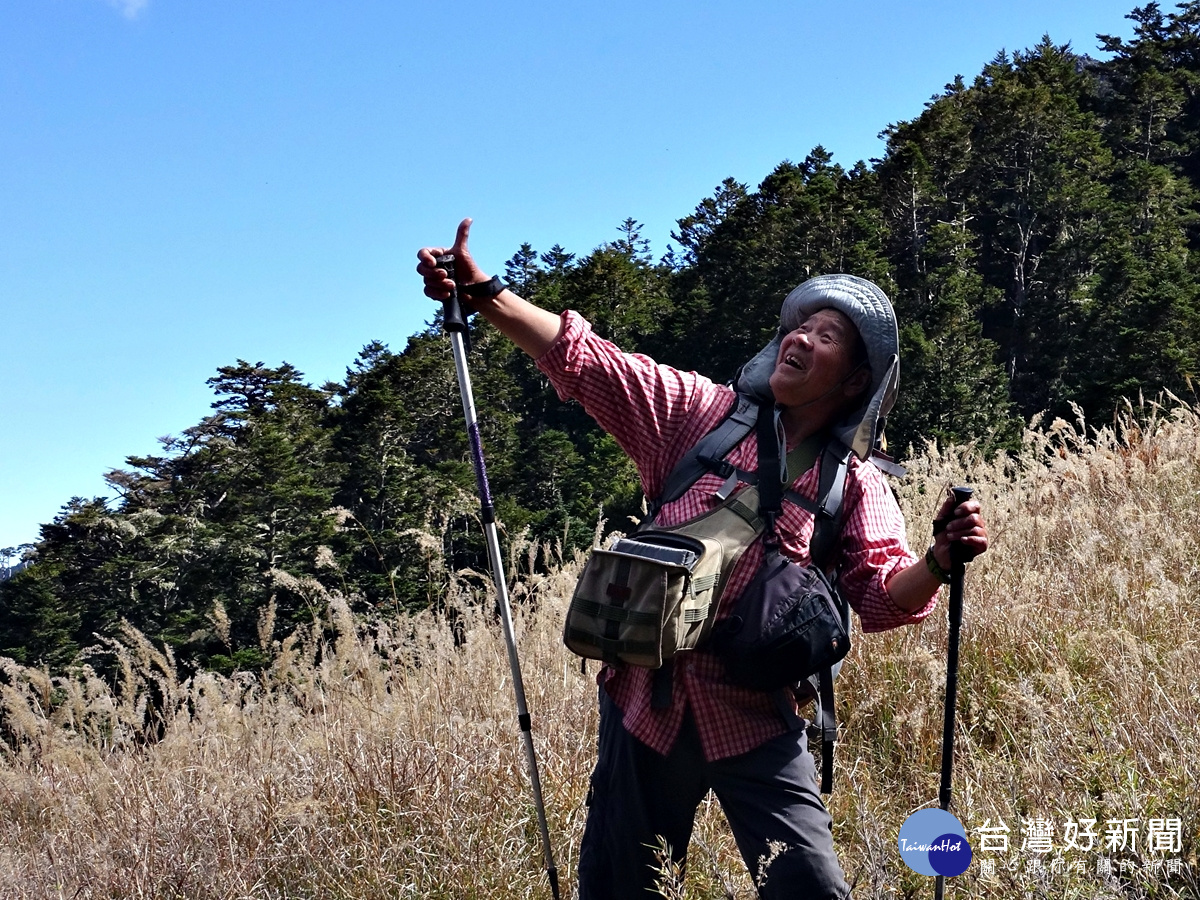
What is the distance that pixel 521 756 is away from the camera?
139 inches

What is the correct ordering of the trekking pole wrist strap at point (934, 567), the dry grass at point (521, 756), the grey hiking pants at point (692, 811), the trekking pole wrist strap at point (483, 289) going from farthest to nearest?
the dry grass at point (521, 756) → the trekking pole wrist strap at point (483, 289) → the trekking pole wrist strap at point (934, 567) → the grey hiking pants at point (692, 811)

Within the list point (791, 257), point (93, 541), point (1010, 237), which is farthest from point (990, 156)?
point (93, 541)

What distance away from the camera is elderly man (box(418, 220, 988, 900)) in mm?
2137

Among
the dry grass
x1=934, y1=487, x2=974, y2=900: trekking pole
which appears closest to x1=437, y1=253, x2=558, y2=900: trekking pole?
the dry grass

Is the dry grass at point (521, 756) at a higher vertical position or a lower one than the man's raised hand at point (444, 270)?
lower

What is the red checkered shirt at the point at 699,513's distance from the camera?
216 cm

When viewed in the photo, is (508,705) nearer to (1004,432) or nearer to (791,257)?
(1004,432)

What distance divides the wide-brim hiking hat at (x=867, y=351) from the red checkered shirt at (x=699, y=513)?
8 cm

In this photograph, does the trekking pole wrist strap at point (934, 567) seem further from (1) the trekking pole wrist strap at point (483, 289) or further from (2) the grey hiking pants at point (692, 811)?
(1) the trekking pole wrist strap at point (483, 289)

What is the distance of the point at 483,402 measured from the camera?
→ 38.6 metres

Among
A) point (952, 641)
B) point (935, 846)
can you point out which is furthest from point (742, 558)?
point (935, 846)

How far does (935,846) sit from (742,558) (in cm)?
64

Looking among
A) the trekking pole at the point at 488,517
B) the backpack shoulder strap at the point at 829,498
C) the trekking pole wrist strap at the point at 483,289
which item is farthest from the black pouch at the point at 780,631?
the trekking pole wrist strap at the point at 483,289

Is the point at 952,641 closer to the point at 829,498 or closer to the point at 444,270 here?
the point at 829,498
